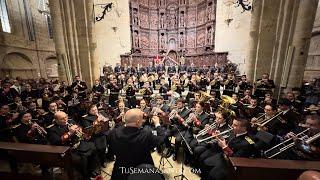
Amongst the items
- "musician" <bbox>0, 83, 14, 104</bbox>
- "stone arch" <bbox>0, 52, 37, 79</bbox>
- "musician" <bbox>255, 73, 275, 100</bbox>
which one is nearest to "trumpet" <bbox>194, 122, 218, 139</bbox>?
"musician" <bbox>255, 73, 275, 100</bbox>

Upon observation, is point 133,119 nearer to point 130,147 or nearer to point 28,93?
point 130,147

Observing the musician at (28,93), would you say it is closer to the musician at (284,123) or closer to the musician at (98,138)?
the musician at (98,138)

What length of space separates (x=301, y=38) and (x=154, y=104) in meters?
6.42

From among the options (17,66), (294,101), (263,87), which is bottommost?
(294,101)

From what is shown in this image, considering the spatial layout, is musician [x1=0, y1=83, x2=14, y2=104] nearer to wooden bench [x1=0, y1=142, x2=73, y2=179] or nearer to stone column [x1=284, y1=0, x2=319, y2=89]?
wooden bench [x1=0, y1=142, x2=73, y2=179]

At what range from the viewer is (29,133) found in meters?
4.41

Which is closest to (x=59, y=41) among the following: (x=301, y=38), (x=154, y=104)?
(x=154, y=104)

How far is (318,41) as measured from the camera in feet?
40.0

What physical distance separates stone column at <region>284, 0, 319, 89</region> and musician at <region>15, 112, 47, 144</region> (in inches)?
364

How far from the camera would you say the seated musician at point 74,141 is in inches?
163

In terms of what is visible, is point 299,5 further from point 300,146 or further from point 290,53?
point 300,146

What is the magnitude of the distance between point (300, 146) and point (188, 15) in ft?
83.9

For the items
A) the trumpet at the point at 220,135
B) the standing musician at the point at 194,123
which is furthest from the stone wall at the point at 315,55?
the trumpet at the point at 220,135

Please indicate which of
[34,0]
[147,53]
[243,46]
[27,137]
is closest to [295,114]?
[27,137]
